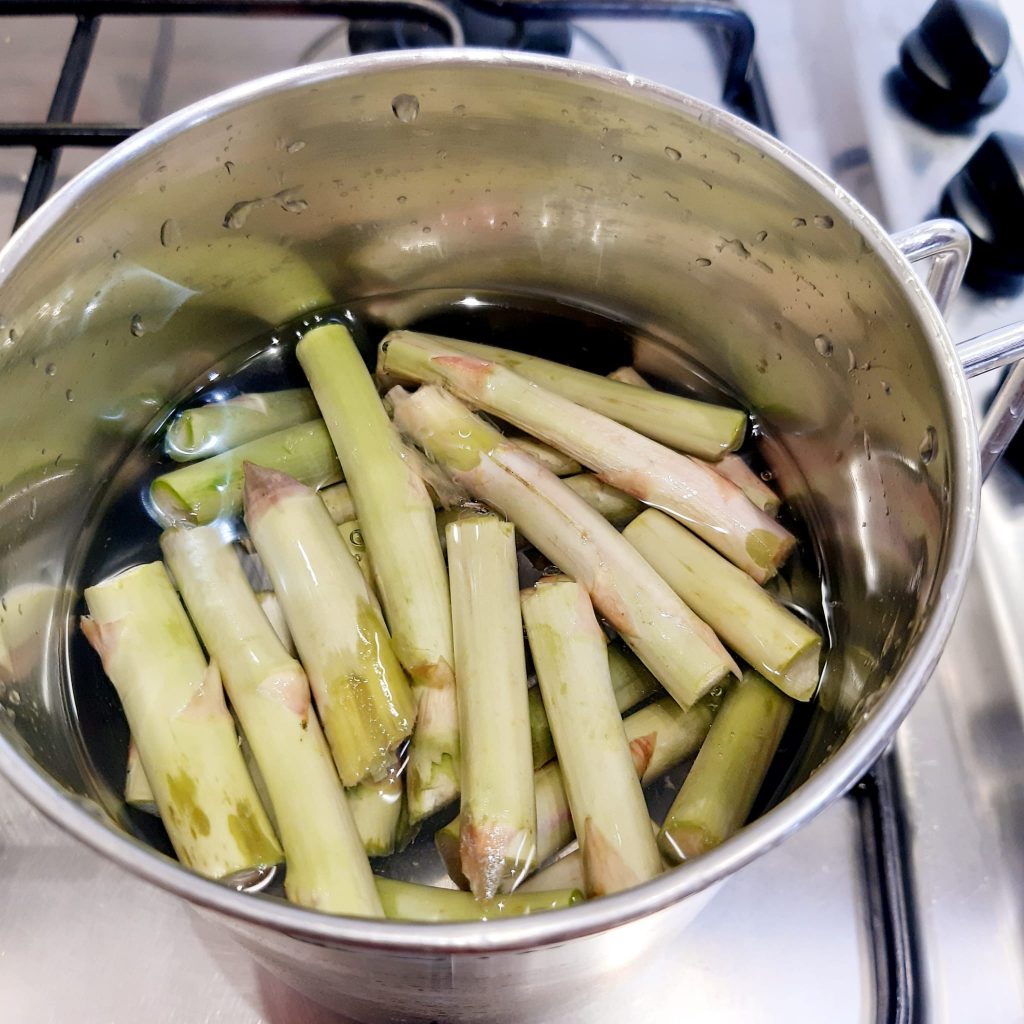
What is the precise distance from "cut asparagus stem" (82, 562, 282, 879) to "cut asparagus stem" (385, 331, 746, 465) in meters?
0.27

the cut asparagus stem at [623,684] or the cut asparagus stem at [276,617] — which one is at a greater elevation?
the cut asparagus stem at [276,617]

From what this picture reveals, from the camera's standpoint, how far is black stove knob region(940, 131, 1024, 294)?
0.71 metres

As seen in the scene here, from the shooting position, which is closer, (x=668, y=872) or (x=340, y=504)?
(x=668, y=872)

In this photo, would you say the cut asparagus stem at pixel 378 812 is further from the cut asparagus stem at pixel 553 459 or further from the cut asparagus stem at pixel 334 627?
the cut asparagus stem at pixel 553 459

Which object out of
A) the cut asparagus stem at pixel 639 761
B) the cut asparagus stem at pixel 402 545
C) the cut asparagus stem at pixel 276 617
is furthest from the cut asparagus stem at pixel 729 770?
the cut asparagus stem at pixel 276 617

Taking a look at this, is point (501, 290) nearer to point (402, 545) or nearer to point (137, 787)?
point (402, 545)

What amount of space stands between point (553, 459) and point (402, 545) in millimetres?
149

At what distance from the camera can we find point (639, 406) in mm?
702

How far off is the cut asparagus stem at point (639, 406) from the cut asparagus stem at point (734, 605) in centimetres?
7

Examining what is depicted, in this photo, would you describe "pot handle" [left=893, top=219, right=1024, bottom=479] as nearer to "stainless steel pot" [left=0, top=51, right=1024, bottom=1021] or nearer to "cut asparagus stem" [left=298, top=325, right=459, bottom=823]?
"stainless steel pot" [left=0, top=51, right=1024, bottom=1021]

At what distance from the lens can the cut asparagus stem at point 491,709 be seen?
0.50 meters

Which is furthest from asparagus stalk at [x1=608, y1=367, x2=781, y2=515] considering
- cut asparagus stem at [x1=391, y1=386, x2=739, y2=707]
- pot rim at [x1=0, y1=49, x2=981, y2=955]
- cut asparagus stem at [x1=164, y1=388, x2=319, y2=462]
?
cut asparagus stem at [x1=164, y1=388, x2=319, y2=462]

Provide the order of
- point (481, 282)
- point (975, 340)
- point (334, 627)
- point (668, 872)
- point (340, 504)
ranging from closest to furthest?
point (668, 872) → point (975, 340) → point (334, 627) → point (340, 504) → point (481, 282)

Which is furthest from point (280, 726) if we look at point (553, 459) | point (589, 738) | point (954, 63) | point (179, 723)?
point (954, 63)
